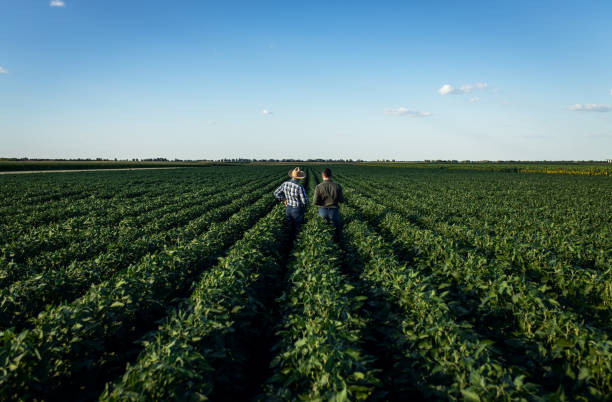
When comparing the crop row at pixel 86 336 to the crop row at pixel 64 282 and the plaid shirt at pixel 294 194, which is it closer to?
the crop row at pixel 64 282

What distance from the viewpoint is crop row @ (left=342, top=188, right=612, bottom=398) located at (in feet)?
11.7

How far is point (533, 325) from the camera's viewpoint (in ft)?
15.3

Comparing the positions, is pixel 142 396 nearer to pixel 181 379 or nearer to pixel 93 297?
pixel 181 379

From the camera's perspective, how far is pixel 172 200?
20062 millimetres

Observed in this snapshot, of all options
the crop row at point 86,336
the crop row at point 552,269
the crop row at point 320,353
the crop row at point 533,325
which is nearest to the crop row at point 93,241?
the crop row at point 86,336

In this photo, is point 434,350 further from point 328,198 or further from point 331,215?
point 331,215

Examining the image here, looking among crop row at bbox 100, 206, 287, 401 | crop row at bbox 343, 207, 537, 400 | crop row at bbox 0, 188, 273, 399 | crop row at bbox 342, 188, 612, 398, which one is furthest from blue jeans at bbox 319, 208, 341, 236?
crop row at bbox 0, 188, 273, 399

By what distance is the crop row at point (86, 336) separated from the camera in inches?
127

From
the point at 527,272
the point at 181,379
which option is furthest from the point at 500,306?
the point at 181,379

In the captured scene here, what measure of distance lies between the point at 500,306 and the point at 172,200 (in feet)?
62.9

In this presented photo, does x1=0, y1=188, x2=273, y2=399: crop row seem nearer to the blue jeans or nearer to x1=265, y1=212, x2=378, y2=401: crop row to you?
x1=265, y1=212, x2=378, y2=401: crop row

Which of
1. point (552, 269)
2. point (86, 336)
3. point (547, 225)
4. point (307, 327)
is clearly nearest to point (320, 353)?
point (307, 327)

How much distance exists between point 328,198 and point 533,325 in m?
6.63

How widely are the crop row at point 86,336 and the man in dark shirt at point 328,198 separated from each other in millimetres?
5217
